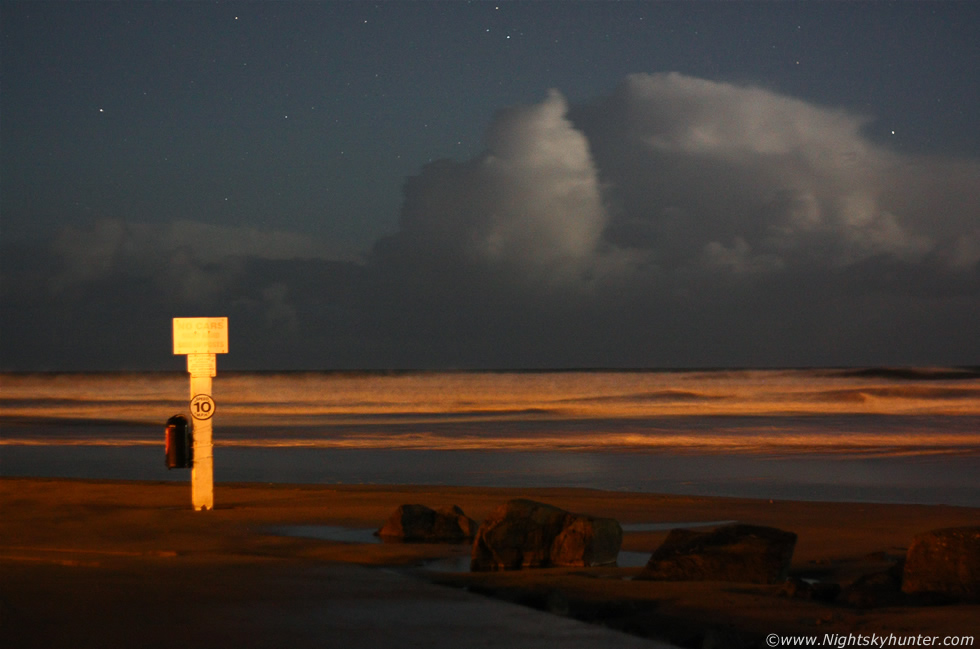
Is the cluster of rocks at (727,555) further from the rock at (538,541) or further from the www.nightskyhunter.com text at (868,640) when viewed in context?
the www.nightskyhunter.com text at (868,640)

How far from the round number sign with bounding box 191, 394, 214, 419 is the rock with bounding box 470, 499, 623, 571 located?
5.02 metres

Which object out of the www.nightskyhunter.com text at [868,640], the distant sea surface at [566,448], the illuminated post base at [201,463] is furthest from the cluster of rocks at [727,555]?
the distant sea surface at [566,448]

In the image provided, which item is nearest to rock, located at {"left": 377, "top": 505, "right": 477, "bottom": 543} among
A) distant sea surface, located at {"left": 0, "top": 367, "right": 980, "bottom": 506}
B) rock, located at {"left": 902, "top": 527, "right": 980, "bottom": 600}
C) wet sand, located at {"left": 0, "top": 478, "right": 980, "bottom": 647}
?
wet sand, located at {"left": 0, "top": 478, "right": 980, "bottom": 647}

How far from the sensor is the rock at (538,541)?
8.91 metres

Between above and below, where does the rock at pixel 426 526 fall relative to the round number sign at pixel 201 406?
below

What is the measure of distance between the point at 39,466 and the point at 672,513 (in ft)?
42.9

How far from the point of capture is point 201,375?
12.8 m

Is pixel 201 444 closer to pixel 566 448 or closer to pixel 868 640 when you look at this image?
pixel 868 640

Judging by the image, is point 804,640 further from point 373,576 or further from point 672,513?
point 672,513

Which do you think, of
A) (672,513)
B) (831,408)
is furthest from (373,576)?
(831,408)

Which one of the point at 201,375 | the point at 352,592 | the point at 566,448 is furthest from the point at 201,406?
the point at 566,448

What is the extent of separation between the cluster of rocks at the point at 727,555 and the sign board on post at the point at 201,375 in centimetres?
498

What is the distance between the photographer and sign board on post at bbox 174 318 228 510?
12742mm

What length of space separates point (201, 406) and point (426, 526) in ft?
12.0
